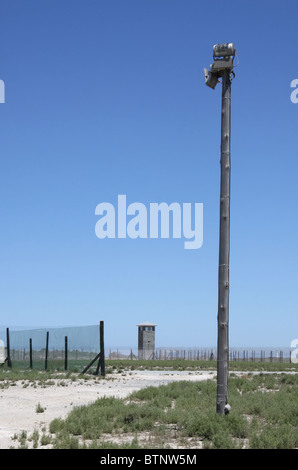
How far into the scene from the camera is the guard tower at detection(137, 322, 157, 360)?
208 ft

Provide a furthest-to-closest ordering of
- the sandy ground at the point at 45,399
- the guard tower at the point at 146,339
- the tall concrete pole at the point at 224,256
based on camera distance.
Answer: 1. the guard tower at the point at 146,339
2. the sandy ground at the point at 45,399
3. the tall concrete pole at the point at 224,256

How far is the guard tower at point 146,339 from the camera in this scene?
6325 cm

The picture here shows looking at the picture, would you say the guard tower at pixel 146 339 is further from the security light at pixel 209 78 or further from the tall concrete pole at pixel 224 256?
the security light at pixel 209 78

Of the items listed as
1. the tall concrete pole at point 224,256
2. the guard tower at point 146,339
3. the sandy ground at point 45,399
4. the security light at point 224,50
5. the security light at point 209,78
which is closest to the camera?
the tall concrete pole at point 224,256

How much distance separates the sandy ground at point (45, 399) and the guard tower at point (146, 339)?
1436 inches

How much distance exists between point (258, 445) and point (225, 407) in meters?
2.52

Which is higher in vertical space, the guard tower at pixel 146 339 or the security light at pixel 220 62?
the security light at pixel 220 62

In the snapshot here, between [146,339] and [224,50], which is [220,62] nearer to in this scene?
[224,50]

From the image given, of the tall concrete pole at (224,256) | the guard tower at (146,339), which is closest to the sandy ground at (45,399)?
the tall concrete pole at (224,256)

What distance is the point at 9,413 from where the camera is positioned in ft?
49.6

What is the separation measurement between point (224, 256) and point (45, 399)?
29.1 feet

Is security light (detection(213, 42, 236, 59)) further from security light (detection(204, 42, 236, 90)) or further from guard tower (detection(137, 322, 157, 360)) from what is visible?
guard tower (detection(137, 322, 157, 360))

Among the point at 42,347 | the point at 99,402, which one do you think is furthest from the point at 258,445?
the point at 42,347
